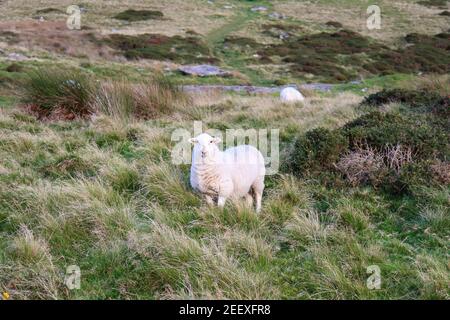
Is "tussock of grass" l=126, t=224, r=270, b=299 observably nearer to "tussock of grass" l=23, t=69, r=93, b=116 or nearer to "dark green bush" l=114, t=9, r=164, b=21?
"tussock of grass" l=23, t=69, r=93, b=116

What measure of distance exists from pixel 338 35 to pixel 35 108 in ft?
124

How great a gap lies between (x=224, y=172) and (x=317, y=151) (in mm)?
1946

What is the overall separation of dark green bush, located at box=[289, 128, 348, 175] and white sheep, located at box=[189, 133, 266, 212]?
1.15 m

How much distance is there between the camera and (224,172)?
17.9 feet

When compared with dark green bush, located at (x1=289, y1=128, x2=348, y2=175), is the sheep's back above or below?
Answer: above

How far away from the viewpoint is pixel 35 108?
1146 centimetres

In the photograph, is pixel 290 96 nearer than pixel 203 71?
Yes

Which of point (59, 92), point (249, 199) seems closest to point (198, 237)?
point (249, 199)

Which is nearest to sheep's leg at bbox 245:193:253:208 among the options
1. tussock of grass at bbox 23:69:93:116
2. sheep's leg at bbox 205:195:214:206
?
sheep's leg at bbox 205:195:214:206

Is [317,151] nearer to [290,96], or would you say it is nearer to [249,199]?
[249,199]

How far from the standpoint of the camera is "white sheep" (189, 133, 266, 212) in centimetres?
534

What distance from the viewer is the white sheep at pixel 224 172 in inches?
210
